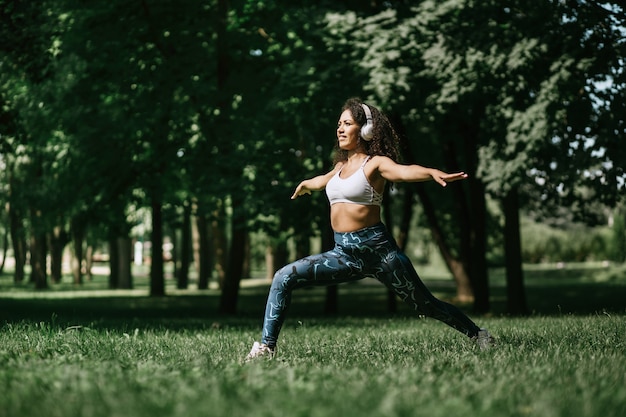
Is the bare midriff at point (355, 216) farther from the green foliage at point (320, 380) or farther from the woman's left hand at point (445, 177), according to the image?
the green foliage at point (320, 380)

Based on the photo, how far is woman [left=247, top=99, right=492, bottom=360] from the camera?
620cm

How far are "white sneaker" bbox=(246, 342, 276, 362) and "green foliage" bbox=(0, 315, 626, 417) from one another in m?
0.14

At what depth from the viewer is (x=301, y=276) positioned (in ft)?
20.9

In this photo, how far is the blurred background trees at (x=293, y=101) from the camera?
14.1 metres

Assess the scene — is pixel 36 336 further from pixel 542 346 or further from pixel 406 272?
pixel 542 346

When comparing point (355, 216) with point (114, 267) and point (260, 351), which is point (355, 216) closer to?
point (260, 351)

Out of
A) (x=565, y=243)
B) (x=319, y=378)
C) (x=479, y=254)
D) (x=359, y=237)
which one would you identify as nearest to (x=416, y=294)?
(x=359, y=237)

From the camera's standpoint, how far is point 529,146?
14164 mm

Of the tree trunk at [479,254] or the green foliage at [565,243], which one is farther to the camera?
the green foliage at [565,243]

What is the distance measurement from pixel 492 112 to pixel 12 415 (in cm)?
1373

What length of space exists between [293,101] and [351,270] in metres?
12.2

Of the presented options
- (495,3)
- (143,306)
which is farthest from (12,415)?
(143,306)

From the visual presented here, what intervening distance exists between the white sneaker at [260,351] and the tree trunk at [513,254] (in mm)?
13323

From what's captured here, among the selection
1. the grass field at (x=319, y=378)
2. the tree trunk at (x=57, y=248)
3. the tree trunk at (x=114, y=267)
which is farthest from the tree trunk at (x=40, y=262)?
the grass field at (x=319, y=378)
